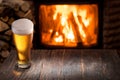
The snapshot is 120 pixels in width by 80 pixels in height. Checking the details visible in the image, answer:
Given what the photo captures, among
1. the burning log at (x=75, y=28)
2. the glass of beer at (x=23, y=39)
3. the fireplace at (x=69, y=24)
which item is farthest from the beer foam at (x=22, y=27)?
the burning log at (x=75, y=28)

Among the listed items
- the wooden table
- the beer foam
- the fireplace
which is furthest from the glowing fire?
the beer foam

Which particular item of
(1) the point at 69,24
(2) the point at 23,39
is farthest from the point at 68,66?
(1) the point at 69,24

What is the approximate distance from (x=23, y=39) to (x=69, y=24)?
1.22 m

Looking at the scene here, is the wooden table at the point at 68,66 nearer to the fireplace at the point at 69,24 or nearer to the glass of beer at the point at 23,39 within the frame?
the glass of beer at the point at 23,39

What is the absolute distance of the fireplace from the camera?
2758 millimetres

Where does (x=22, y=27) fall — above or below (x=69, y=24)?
above

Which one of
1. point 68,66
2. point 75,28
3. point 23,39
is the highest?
point 23,39

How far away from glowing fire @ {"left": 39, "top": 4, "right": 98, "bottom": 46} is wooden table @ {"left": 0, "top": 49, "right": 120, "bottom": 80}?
35.9 inches

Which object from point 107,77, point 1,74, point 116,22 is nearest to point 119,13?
point 116,22

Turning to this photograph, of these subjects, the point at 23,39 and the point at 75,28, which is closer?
the point at 23,39

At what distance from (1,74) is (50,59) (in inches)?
13.2

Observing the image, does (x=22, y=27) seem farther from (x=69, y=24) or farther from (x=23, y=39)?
(x=69, y=24)

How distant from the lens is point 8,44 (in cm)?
272

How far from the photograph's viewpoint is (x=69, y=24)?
2.84 m
